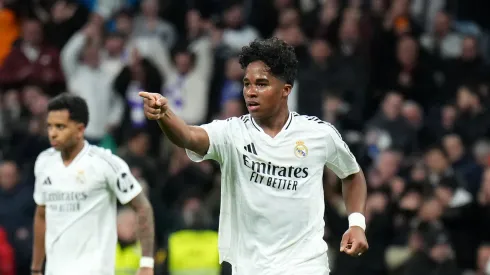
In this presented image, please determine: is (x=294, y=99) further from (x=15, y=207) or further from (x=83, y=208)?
(x=83, y=208)

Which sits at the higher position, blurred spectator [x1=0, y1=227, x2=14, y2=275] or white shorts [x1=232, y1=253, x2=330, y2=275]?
white shorts [x1=232, y1=253, x2=330, y2=275]

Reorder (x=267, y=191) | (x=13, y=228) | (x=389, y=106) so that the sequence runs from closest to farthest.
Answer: (x=267, y=191)
(x=13, y=228)
(x=389, y=106)

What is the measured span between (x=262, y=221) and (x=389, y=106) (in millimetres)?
7384

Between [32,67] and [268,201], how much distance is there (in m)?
9.03

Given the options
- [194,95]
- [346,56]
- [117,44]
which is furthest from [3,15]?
[346,56]

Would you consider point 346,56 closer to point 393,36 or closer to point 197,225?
point 393,36

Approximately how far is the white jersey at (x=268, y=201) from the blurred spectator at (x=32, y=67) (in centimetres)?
864

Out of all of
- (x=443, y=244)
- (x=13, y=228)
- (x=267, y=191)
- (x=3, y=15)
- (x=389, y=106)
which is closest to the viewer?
(x=267, y=191)

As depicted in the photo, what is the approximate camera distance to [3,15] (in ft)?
53.1

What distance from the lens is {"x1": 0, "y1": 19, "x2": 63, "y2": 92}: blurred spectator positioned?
607 inches

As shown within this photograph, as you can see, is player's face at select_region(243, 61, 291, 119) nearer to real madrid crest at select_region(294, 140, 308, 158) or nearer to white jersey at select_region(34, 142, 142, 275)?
real madrid crest at select_region(294, 140, 308, 158)

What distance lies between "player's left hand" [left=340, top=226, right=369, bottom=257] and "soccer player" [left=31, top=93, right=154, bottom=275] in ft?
6.95

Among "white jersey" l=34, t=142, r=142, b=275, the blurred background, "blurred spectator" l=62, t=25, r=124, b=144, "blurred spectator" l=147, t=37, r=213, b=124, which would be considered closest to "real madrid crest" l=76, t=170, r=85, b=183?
"white jersey" l=34, t=142, r=142, b=275

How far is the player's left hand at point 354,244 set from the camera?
703 cm
